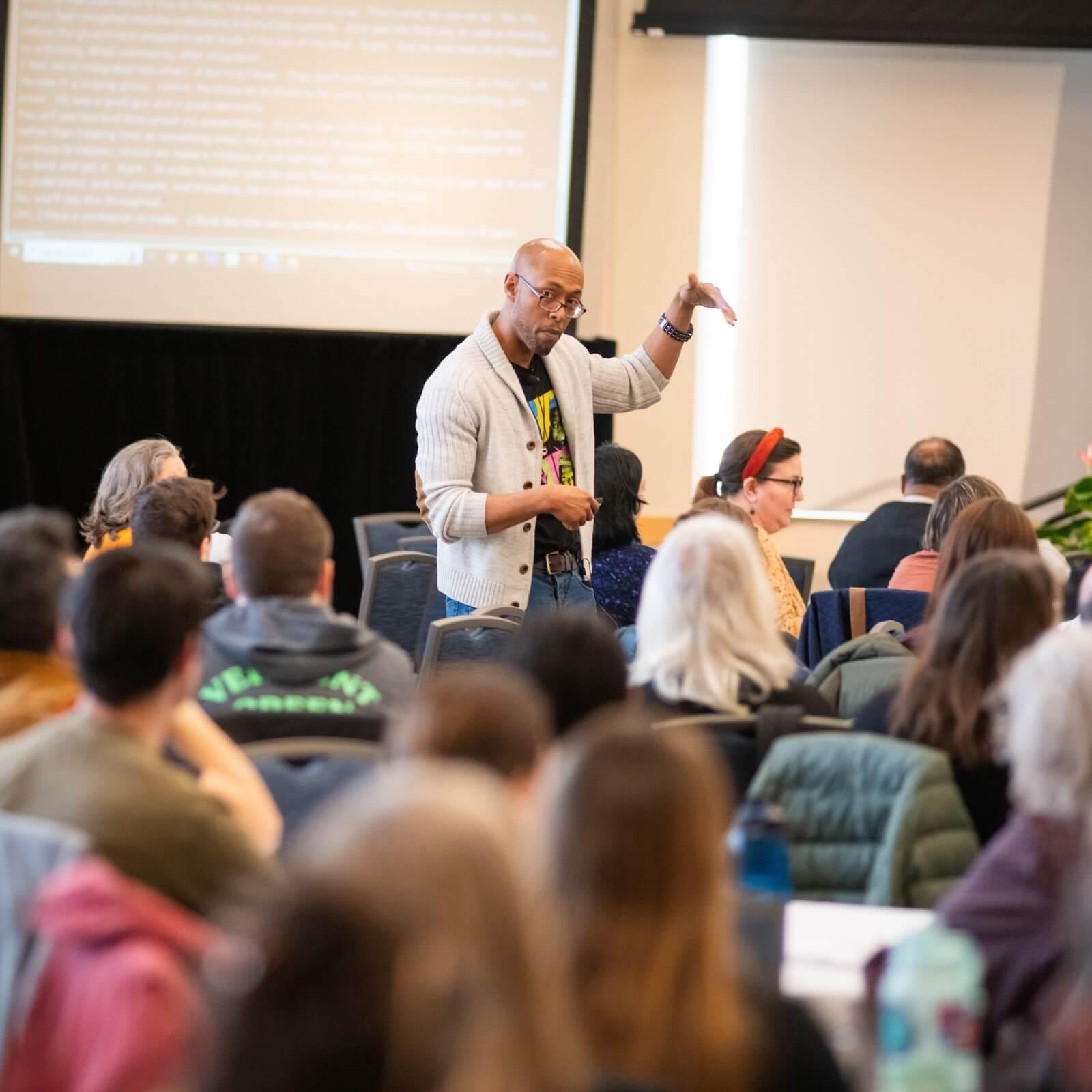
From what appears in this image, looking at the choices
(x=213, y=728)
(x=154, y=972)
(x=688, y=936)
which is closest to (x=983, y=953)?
(x=688, y=936)

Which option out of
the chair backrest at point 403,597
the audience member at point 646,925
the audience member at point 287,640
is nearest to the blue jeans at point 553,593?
the chair backrest at point 403,597

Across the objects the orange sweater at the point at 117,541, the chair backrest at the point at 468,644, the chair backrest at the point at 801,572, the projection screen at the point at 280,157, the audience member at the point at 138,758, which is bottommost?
the chair backrest at the point at 801,572

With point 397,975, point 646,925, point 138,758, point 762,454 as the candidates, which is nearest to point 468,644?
point 138,758

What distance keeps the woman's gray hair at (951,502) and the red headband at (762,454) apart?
0.89 m

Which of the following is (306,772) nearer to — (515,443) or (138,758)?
(138,758)

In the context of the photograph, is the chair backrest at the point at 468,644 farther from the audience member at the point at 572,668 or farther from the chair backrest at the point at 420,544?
the chair backrest at the point at 420,544

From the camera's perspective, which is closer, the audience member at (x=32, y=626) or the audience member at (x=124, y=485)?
the audience member at (x=32, y=626)

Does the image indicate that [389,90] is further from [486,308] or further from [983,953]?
[983,953]

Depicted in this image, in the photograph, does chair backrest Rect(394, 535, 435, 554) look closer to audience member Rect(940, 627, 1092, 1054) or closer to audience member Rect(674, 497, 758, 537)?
audience member Rect(674, 497, 758, 537)

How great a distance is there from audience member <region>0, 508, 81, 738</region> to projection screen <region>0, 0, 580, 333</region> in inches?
196

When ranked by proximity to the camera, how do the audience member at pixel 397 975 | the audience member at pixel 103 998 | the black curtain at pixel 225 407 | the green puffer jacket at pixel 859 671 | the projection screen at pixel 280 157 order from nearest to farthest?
1. the audience member at pixel 397 975
2. the audience member at pixel 103 998
3. the green puffer jacket at pixel 859 671
4. the projection screen at pixel 280 157
5. the black curtain at pixel 225 407

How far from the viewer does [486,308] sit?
7035 millimetres

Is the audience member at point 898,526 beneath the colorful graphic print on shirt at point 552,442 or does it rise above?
beneath

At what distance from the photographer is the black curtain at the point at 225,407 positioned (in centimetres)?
696
